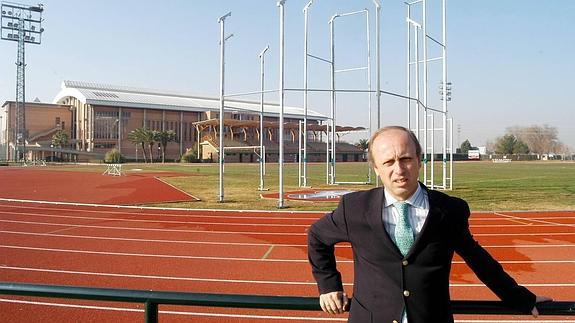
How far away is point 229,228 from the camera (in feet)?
37.5

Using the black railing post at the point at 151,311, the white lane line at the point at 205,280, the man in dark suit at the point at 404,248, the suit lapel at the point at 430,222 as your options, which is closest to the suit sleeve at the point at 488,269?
the man in dark suit at the point at 404,248

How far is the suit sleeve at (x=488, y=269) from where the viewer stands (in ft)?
5.91

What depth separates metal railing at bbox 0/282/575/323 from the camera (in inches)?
70.0

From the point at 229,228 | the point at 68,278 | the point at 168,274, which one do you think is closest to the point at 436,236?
the point at 168,274

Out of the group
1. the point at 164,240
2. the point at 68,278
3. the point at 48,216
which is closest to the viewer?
the point at 68,278

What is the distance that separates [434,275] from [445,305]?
121mm

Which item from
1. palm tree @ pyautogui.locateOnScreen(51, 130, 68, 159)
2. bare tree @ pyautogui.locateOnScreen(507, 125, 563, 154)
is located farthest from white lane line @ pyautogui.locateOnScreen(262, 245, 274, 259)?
bare tree @ pyautogui.locateOnScreen(507, 125, 563, 154)

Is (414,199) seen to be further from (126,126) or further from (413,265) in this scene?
(126,126)

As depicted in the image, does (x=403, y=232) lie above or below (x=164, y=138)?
below

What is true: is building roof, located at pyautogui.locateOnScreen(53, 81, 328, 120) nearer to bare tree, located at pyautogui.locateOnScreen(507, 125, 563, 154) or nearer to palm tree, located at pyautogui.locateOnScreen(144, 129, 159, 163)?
palm tree, located at pyautogui.locateOnScreen(144, 129, 159, 163)

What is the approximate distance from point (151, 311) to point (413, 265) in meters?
1.03

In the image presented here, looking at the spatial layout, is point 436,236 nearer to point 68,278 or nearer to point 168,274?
point 168,274

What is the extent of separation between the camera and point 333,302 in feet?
6.18

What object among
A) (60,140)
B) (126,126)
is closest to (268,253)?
(126,126)
